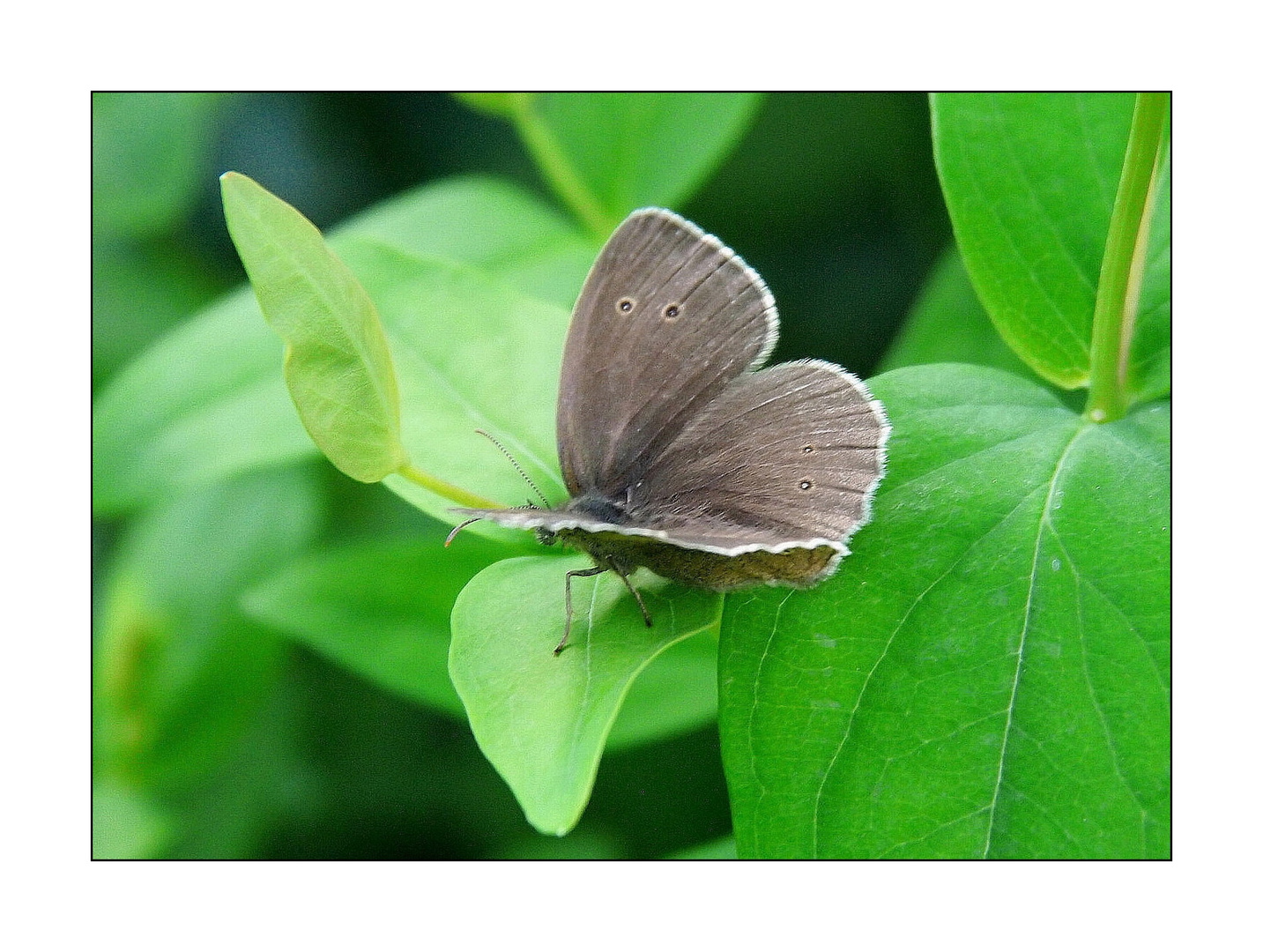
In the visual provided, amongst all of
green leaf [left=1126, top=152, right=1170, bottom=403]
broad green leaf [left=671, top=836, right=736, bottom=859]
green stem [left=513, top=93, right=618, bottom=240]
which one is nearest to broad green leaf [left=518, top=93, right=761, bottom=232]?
green stem [left=513, top=93, right=618, bottom=240]

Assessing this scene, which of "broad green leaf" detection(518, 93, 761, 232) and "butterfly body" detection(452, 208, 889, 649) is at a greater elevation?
"broad green leaf" detection(518, 93, 761, 232)

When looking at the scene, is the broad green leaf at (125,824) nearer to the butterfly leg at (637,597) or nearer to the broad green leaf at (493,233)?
the butterfly leg at (637,597)

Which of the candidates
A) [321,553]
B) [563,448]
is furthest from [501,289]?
[321,553]

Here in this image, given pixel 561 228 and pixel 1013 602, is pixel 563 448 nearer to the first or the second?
pixel 1013 602

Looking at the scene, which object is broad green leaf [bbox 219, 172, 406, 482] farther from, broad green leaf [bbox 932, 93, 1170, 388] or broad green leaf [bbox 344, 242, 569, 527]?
broad green leaf [bbox 932, 93, 1170, 388]

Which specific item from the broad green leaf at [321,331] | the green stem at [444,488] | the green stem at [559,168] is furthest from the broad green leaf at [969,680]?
the green stem at [559,168]

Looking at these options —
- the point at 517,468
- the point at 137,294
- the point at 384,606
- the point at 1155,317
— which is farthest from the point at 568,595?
the point at 137,294
